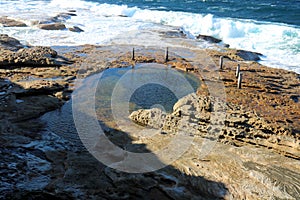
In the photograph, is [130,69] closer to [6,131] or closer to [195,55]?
[195,55]

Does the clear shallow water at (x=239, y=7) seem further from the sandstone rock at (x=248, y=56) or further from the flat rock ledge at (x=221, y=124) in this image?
the flat rock ledge at (x=221, y=124)

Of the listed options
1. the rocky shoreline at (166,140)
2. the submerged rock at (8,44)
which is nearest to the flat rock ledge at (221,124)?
the rocky shoreline at (166,140)

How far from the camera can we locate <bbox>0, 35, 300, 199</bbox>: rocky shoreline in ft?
18.7

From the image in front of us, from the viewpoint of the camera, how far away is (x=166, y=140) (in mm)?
8023

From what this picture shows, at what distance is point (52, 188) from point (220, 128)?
569 cm

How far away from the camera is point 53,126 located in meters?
9.25

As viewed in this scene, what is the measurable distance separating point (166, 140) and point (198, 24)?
26970 mm

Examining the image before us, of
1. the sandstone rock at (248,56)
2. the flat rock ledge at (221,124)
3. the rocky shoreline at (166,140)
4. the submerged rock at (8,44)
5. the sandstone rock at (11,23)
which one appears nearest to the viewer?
the rocky shoreline at (166,140)

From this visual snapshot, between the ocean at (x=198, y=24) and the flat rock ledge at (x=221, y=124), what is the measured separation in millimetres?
10492

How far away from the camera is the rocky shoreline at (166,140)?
5707 millimetres

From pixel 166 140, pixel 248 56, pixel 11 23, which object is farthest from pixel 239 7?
pixel 166 140

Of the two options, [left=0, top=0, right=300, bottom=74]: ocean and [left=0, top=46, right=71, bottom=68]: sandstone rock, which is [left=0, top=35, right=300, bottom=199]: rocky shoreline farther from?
[left=0, top=0, right=300, bottom=74]: ocean

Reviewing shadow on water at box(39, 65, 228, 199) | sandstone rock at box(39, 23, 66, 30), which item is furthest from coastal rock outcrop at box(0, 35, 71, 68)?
shadow on water at box(39, 65, 228, 199)

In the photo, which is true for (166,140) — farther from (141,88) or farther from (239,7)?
(239,7)
